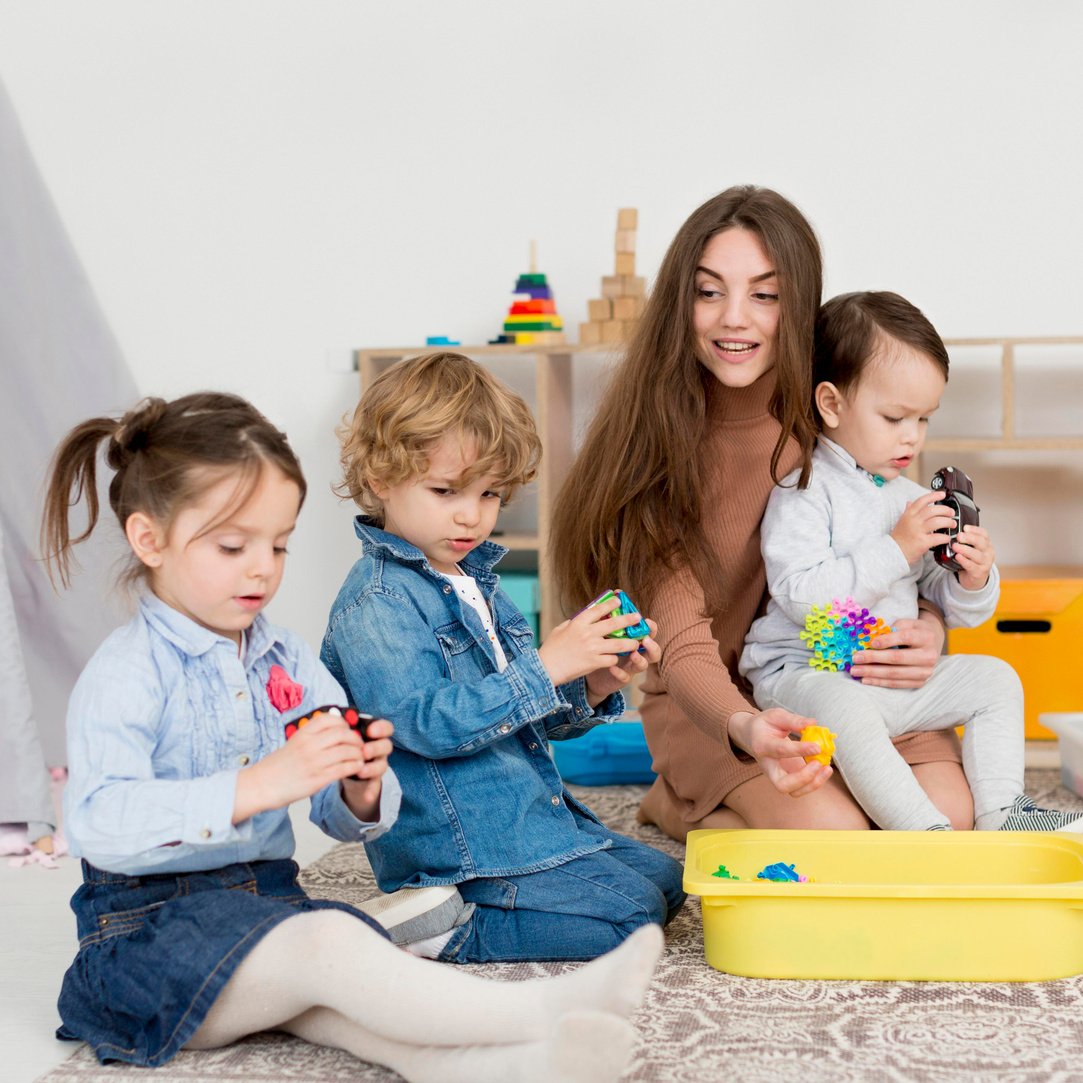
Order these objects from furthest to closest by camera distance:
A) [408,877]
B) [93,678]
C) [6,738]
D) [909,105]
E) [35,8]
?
[35,8], [909,105], [6,738], [408,877], [93,678]

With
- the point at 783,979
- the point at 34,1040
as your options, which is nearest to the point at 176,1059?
the point at 34,1040

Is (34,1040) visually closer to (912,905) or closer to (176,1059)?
(176,1059)

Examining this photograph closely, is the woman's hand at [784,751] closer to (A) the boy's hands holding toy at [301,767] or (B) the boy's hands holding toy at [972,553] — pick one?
(B) the boy's hands holding toy at [972,553]

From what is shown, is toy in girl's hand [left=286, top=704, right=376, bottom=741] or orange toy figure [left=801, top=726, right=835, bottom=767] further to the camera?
orange toy figure [left=801, top=726, right=835, bottom=767]

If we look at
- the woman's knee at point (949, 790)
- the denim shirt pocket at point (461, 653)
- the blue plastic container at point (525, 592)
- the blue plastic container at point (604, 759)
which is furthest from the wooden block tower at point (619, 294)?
the denim shirt pocket at point (461, 653)

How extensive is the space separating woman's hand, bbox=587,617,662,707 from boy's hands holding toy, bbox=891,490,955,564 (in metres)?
0.38

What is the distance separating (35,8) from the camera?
10.9ft

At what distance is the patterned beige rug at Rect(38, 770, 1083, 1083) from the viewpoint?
118 cm

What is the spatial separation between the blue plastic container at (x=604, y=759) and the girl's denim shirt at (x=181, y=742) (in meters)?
1.01

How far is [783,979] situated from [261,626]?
2.10ft

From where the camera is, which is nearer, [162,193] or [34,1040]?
[34,1040]

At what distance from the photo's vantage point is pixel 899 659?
1.74 m

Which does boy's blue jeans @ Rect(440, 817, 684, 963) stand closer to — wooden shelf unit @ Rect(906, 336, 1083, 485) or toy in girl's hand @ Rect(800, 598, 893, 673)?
toy in girl's hand @ Rect(800, 598, 893, 673)

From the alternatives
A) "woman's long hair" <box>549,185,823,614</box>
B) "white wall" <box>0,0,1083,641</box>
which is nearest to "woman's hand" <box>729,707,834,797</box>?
"woman's long hair" <box>549,185,823,614</box>
